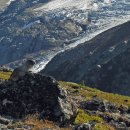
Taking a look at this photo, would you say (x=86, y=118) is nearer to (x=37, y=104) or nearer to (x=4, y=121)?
(x=37, y=104)

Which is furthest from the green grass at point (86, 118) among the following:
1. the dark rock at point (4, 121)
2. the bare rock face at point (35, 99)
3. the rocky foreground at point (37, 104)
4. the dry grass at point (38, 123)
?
the dark rock at point (4, 121)

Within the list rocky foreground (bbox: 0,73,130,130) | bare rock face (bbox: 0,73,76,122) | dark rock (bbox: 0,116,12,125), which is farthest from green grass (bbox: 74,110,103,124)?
dark rock (bbox: 0,116,12,125)

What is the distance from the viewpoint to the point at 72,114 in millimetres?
25469

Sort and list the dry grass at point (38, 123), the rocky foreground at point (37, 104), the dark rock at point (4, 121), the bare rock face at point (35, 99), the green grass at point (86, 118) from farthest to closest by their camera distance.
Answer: the green grass at point (86, 118), the bare rock face at point (35, 99), the rocky foreground at point (37, 104), the dark rock at point (4, 121), the dry grass at point (38, 123)

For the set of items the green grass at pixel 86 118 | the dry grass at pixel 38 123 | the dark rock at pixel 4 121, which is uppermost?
the dark rock at pixel 4 121

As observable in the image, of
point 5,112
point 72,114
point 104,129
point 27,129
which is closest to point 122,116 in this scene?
point 104,129

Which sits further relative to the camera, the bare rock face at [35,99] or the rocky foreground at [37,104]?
the bare rock face at [35,99]

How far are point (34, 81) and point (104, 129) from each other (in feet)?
17.5

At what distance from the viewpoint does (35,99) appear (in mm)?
24859

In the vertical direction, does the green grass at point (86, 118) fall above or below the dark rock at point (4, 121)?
below

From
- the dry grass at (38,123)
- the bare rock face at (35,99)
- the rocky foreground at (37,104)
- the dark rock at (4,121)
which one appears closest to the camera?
the dry grass at (38,123)

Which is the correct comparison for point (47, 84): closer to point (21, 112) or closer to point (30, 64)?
point (21, 112)

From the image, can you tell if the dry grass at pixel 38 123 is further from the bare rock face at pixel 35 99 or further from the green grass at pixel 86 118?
the green grass at pixel 86 118

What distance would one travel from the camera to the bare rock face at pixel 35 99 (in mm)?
24594
